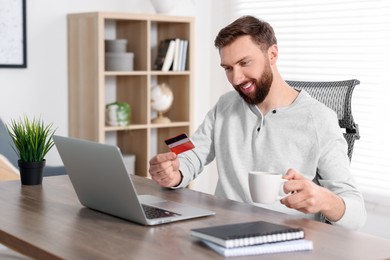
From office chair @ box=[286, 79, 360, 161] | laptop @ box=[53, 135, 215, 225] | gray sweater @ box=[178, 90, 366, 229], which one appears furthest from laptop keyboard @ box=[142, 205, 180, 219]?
office chair @ box=[286, 79, 360, 161]

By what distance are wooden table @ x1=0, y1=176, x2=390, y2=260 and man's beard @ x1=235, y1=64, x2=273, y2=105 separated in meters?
0.46

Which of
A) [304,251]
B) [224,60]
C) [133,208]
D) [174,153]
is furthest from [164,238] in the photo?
[224,60]

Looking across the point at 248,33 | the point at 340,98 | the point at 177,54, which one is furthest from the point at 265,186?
the point at 177,54

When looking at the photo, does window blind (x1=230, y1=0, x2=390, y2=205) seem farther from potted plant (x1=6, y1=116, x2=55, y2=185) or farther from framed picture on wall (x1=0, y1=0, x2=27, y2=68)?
potted plant (x1=6, y1=116, x2=55, y2=185)

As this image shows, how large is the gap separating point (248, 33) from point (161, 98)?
223 cm

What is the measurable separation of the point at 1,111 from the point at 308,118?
238 cm

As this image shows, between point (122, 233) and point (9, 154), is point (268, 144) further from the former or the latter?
point (9, 154)

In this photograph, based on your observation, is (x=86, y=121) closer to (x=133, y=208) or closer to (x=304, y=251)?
(x=133, y=208)

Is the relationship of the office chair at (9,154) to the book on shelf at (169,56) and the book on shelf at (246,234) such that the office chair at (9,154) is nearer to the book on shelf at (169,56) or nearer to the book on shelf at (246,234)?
the book on shelf at (169,56)

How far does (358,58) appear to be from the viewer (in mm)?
4230

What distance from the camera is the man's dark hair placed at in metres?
2.43

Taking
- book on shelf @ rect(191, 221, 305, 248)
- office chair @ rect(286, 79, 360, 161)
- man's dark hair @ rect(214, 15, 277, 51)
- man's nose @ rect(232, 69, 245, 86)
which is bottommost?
book on shelf @ rect(191, 221, 305, 248)

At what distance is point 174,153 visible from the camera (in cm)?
221

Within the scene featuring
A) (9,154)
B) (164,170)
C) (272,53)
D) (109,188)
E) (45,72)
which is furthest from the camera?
(45,72)
